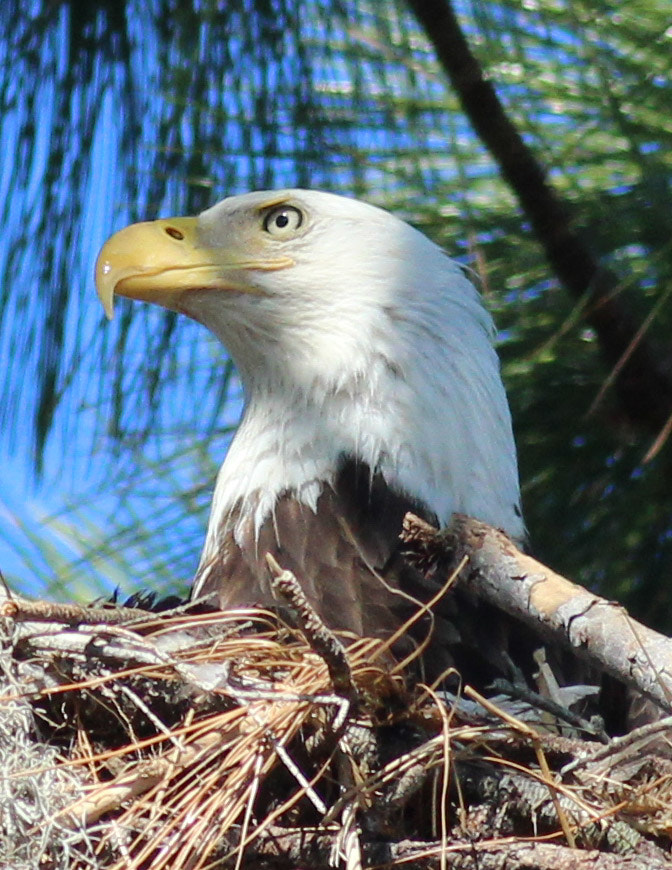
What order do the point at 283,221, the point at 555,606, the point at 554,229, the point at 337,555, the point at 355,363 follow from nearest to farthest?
1. the point at 555,606
2. the point at 337,555
3. the point at 554,229
4. the point at 355,363
5. the point at 283,221

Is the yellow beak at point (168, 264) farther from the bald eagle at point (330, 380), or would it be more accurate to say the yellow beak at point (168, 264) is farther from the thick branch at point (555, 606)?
the thick branch at point (555, 606)

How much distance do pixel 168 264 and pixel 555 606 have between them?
1.13 m

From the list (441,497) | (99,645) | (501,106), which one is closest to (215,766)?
(99,645)

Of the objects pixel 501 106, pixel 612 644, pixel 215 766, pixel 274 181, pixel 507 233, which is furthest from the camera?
pixel 274 181

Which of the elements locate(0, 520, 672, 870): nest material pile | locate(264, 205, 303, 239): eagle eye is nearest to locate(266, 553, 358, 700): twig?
locate(0, 520, 672, 870): nest material pile

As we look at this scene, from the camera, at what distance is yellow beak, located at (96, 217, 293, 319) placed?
8.71ft

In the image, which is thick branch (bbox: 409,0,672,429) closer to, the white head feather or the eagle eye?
the white head feather

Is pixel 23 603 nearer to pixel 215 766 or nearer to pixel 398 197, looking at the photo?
pixel 215 766

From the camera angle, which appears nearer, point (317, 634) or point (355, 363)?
point (317, 634)

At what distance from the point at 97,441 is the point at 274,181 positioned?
1.95 ft

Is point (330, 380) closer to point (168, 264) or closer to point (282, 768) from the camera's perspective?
point (168, 264)

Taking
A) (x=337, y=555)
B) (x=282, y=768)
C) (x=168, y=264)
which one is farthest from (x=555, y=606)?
(x=168, y=264)

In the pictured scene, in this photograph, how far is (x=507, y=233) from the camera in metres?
2.77

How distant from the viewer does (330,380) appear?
8.91ft
